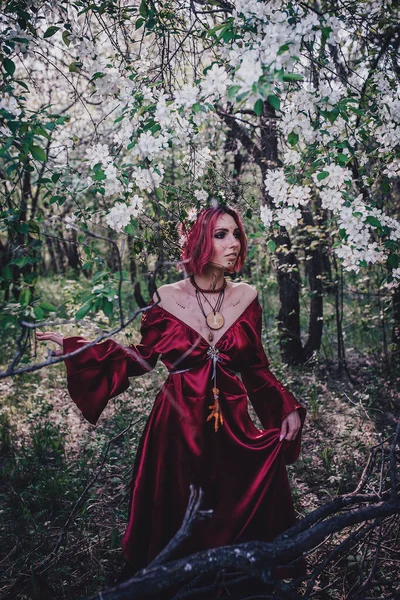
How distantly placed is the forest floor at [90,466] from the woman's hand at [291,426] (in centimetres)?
35

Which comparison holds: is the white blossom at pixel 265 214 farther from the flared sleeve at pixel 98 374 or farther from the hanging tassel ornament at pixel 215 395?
the flared sleeve at pixel 98 374

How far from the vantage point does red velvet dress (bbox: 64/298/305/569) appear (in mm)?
2072

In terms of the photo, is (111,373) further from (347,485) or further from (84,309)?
(347,485)

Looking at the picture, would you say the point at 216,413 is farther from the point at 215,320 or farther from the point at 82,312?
the point at 82,312

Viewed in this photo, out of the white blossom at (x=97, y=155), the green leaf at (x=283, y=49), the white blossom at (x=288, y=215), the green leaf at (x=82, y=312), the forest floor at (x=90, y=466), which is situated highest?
the green leaf at (x=283, y=49)

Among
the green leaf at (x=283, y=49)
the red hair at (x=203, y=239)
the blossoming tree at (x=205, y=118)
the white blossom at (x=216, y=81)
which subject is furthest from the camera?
the red hair at (x=203, y=239)

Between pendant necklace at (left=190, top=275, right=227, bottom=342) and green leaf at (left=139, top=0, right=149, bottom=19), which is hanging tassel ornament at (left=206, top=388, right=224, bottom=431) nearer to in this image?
pendant necklace at (left=190, top=275, right=227, bottom=342)

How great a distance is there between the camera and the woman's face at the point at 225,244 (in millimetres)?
2178

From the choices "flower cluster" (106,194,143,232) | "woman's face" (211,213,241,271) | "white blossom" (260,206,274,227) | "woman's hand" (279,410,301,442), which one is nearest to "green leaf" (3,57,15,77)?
"flower cluster" (106,194,143,232)

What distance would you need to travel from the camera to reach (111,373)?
2.14 m

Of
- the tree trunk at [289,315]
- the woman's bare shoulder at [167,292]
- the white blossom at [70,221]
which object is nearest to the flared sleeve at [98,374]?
the woman's bare shoulder at [167,292]

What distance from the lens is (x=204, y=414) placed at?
210 cm

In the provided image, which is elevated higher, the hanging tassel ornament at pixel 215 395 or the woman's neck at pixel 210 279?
the woman's neck at pixel 210 279

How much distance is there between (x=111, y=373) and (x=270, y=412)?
2.55ft
